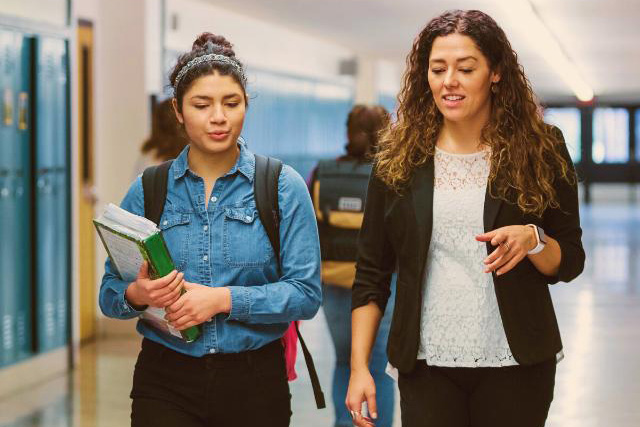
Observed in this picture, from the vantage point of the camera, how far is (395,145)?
2.46 m

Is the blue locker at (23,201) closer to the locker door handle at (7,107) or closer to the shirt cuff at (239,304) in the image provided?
the locker door handle at (7,107)

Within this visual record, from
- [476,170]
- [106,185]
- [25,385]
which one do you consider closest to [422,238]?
[476,170]

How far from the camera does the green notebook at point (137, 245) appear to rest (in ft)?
7.45

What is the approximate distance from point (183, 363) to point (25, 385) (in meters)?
4.52

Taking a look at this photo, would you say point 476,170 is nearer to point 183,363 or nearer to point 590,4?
point 183,363

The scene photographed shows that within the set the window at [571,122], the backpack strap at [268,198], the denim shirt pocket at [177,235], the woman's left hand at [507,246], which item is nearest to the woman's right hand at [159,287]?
the denim shirt pocket at [177,235]

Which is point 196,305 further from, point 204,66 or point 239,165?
point 204,66

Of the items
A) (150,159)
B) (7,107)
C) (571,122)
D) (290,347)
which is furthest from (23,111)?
(571,122)

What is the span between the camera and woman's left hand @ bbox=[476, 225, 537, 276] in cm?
213

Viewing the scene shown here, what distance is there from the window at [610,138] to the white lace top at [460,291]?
3433cm

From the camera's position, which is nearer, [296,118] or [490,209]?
[490,209]

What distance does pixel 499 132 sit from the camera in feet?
7.76

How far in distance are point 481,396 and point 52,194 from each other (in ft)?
17.5

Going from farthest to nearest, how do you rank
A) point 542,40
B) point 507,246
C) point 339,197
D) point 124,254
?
point 542,40 → point 339,197 → point 124,254 → point 507,246
